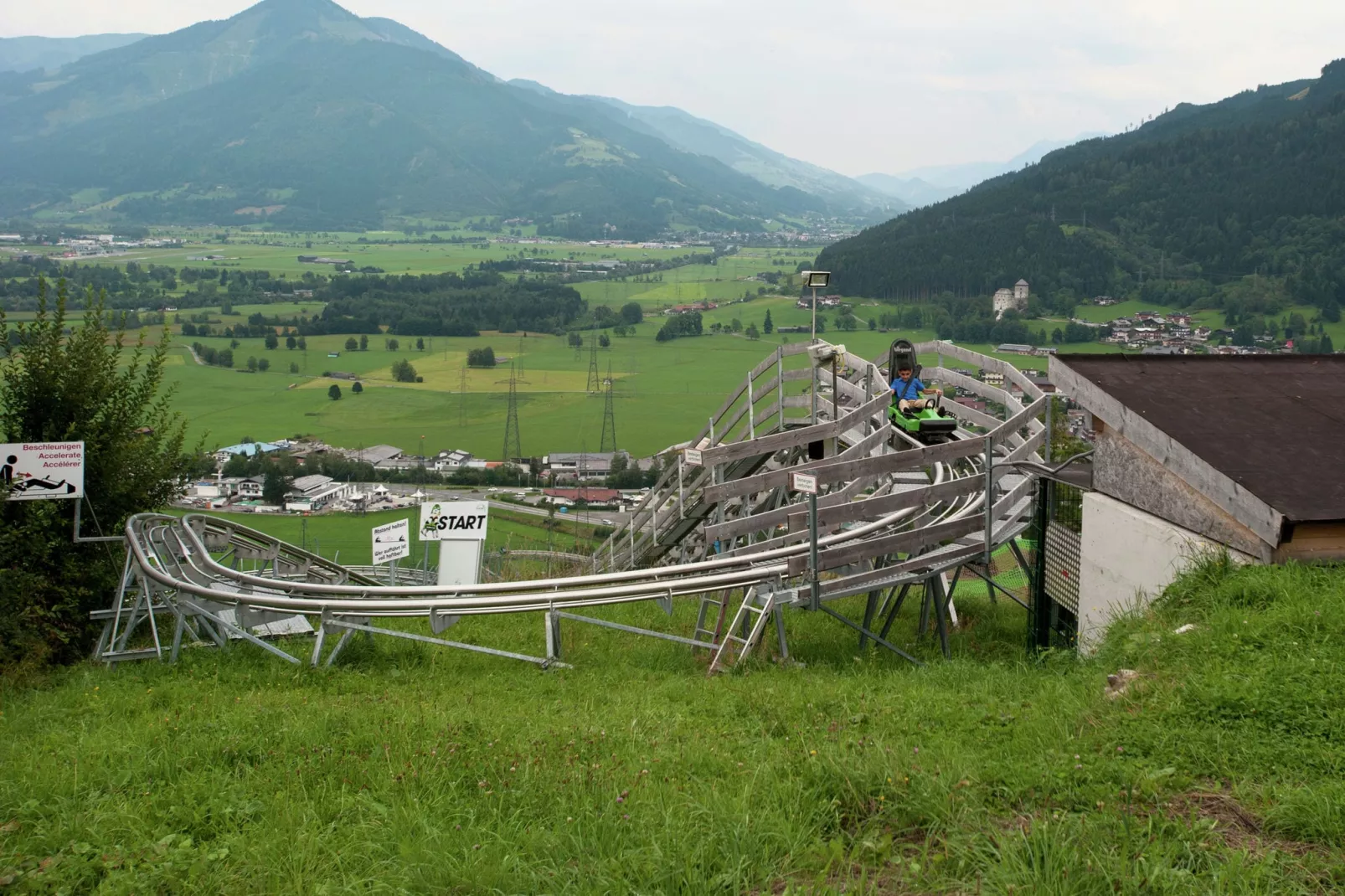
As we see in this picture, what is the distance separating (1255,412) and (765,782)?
6.76 meters

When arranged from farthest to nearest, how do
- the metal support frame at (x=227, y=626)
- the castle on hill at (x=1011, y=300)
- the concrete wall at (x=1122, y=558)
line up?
the castle on hill at (x=1011, y=300) → the metal support frame at (x=227, y=626) → the concrete wall at (x=1122, y=558)

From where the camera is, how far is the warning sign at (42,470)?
1115 centimetres

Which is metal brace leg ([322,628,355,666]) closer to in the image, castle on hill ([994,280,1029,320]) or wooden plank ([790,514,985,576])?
Answer: wooden plank ([790,514,985,576])

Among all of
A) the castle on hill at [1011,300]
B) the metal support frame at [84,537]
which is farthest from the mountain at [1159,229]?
the metal support frame at [84,537]

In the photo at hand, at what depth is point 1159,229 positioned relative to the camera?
89.5 metres

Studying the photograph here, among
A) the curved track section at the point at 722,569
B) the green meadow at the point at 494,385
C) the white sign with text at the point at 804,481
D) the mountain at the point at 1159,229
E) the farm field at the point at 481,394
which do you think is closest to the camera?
the white sign with text at the point at 804,481

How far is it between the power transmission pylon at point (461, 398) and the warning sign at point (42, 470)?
5552cm

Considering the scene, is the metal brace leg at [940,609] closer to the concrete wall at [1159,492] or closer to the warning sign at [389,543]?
the concrete wall at [1159,492]

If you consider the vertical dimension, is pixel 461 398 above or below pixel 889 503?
below

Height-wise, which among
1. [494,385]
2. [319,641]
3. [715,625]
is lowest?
[494,385]

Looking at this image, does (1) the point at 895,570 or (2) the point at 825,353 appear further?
(2) the point at 825,353

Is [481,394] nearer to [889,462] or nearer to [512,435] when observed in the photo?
[512,435]

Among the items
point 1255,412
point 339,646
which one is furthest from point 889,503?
point 339,646

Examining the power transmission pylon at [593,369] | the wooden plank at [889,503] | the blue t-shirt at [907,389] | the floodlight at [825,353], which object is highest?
the floodlight at [825,353]
